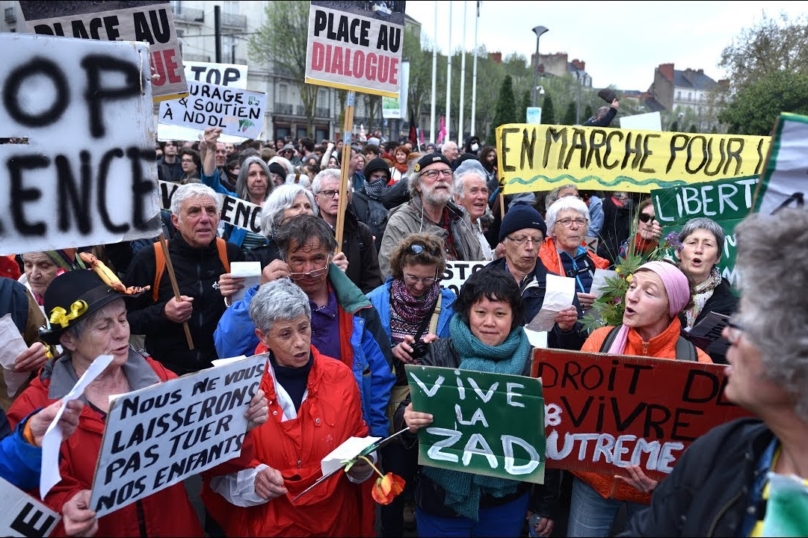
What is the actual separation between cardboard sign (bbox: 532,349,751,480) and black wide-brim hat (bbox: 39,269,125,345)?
1.84 m

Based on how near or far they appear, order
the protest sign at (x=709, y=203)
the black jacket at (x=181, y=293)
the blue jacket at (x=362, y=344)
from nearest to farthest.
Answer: the blue jacket at (x=362, y=344), the black jacket at (x=181, y=293), the protest sign at (x=709, y=203)

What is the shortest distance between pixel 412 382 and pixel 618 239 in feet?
16.7

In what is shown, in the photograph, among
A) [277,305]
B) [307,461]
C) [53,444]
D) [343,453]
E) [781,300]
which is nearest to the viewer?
[781,300]

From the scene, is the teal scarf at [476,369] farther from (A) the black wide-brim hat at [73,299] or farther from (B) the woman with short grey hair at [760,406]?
(A) the black wide-brim hat at [73,299]

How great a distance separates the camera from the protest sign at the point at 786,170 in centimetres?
254

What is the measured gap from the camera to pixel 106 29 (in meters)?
4.45

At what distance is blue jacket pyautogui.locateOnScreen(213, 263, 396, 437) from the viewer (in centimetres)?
371

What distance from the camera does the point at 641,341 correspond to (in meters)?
3.38

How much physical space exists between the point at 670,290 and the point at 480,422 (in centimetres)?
116

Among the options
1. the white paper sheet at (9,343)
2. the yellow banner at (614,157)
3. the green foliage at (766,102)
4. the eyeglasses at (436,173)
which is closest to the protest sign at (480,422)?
the white paper sheet at (9,343)

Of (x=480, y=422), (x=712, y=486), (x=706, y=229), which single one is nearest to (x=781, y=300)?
(x=712, y=486)

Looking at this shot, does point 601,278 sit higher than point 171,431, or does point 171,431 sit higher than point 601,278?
point 601,278

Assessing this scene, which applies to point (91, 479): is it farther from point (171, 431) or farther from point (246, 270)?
point (246, 270)

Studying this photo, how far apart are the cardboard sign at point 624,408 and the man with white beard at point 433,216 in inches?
104
